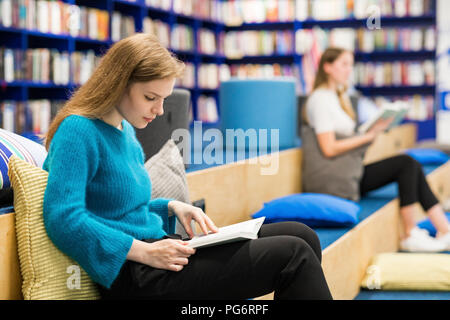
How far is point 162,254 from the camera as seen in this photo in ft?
3.93

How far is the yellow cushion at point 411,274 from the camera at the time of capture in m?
2.22

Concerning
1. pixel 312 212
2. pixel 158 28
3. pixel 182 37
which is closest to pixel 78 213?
pixel 312 212

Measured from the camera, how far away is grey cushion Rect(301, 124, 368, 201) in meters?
3.00

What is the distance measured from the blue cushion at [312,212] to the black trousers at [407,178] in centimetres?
58

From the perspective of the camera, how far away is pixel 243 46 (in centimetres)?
692

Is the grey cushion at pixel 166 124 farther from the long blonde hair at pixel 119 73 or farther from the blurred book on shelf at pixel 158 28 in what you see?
the blurred book on shelf at pixel 158 28

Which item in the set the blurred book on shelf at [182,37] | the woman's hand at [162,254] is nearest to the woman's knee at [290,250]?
the woman's hand at [162,254]

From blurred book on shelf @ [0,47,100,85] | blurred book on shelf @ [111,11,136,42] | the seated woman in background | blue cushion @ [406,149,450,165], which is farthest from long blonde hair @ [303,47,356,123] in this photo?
blurred book on shelf @ [111,11,136,42]

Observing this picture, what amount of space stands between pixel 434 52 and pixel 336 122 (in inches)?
158

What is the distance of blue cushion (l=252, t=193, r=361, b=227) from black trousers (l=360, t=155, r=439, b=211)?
580mm

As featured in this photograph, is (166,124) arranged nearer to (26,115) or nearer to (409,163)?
(409,163)

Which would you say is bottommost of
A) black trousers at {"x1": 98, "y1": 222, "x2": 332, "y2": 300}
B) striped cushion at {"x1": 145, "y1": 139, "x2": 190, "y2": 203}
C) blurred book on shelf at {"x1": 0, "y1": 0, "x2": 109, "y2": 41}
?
black trousers at {"x1": 98, "y1": 222, "x2": 332, "y2": 300}

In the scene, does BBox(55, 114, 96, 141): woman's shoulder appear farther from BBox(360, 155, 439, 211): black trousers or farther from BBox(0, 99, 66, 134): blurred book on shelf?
BBox(0, 99, 66, 134): blurred book on shelf
